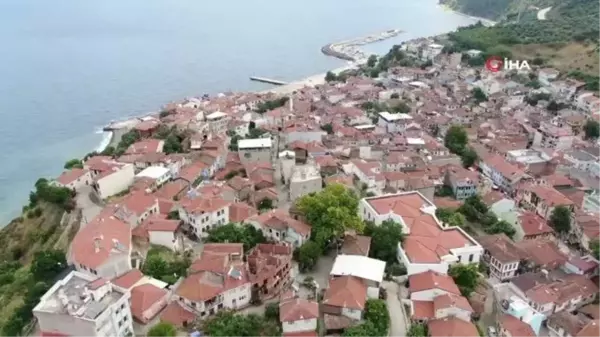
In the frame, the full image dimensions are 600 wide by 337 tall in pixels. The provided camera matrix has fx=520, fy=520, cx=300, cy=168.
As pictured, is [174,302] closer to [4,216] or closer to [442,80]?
[4,216]

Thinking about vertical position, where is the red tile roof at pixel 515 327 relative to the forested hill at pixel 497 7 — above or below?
below

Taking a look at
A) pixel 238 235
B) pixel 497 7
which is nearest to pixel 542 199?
pixel 238 235

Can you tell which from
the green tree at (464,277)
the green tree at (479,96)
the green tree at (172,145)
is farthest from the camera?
the green tree at (479,96)

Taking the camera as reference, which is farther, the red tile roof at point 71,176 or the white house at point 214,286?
the red tile roof at point 71,176

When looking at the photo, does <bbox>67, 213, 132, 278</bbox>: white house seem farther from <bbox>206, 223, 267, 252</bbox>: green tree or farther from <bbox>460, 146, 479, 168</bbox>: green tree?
<bbox>460, 146, 479, 168</bbox>: green tree

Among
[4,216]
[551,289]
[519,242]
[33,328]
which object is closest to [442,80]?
[519,242]

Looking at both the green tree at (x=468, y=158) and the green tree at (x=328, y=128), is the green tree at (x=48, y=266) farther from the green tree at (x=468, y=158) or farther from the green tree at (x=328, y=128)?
the green tree at (x=468, y=158)

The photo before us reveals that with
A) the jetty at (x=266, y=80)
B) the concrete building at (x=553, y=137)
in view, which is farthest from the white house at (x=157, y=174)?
the jetty at (x=266, y=80)
